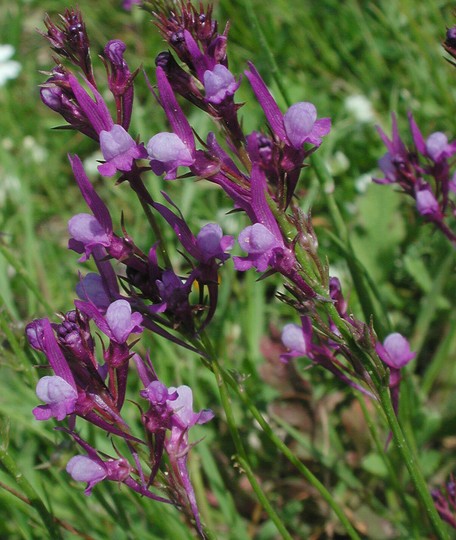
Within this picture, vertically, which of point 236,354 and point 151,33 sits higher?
point 151,33

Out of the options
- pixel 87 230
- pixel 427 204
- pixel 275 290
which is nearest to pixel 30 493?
pixel 87 230

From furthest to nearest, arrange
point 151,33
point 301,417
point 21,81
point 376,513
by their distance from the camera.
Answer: point 21,81 → point 151,33 → point 301,417 → point 376,513

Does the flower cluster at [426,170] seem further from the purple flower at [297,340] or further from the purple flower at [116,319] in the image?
the purple flower at [116,319]

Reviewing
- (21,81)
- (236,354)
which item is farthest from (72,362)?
(21,81)

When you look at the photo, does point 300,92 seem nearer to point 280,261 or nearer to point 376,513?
point 376,513

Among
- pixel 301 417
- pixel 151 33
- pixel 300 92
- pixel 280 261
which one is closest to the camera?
pixel 280 261

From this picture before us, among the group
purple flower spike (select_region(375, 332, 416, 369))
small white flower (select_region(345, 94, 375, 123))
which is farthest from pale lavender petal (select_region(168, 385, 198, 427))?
small white flower (select_region(345, 94, 375, 123))

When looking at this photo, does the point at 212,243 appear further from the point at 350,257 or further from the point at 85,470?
the point at 350,257
